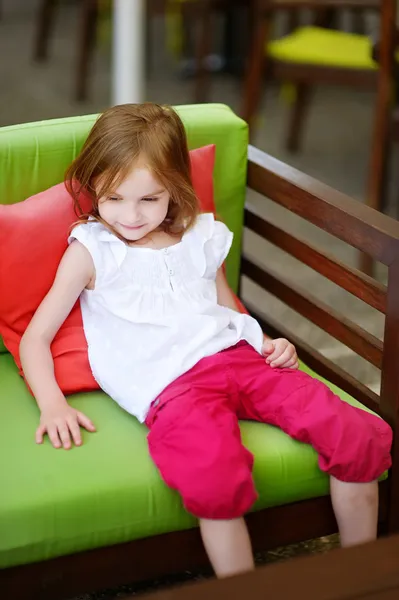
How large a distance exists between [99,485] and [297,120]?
2.90 meters

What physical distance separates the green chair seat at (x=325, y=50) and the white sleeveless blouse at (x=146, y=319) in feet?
6.19

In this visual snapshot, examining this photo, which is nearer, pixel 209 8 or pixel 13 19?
pixel 209 8

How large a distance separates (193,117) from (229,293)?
1.19 feet

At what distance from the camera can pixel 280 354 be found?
1.64 metres

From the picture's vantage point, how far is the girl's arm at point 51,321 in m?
1.56

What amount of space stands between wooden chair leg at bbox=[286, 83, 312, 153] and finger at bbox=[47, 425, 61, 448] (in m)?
2.79

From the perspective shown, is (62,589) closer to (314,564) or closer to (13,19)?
(314,564)

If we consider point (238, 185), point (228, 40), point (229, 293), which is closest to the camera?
point (229, 293)

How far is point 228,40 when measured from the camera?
5098mm

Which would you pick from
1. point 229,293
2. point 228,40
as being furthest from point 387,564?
point 228,40

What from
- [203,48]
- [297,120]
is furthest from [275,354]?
[203,48]

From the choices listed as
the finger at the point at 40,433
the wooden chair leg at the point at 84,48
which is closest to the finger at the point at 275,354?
the finger at the point at 40,433

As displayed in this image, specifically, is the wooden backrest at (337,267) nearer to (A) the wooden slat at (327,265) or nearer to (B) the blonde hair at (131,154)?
(A) the wooden slat at (327,265)

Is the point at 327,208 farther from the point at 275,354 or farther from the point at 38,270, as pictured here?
the point at 38,270
